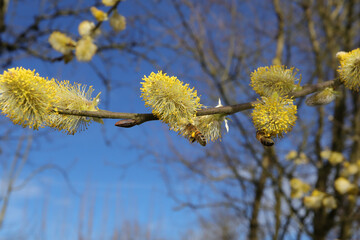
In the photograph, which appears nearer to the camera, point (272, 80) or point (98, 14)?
point (272, 80)

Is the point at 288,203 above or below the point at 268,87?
above

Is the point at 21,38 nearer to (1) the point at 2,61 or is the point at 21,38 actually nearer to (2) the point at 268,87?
(1) the point at 2,61

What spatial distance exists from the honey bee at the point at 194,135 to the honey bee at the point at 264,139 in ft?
0.48

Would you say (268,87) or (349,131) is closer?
(268,87)

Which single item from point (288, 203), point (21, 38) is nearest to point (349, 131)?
point (288, 203)

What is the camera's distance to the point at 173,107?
0.80 meters

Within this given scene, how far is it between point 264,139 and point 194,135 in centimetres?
18

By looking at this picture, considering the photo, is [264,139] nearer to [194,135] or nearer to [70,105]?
[194,135]

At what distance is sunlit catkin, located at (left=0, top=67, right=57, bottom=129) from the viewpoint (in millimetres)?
749

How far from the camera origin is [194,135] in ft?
2.59

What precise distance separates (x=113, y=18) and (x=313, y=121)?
115 inches

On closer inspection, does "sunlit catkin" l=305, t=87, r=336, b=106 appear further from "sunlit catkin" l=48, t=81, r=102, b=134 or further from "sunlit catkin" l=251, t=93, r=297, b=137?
"sunlit catkin" l=48, t=81, r=102, b=134

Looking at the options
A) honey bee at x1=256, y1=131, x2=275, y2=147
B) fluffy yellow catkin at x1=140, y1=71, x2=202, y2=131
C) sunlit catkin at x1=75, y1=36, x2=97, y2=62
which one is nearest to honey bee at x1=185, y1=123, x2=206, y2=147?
fluffy yellow catkin at x1=140, y1=71, x2=202, y2=131

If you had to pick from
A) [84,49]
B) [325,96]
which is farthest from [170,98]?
[84,49]
